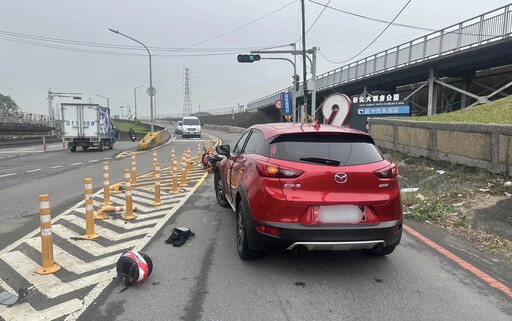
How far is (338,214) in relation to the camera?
13.3ft

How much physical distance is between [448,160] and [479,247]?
4417 millimetres

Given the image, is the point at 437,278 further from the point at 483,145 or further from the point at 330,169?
the point at 483,145

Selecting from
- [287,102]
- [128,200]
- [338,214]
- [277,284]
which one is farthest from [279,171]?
[287,102]

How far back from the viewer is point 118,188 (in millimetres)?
9633

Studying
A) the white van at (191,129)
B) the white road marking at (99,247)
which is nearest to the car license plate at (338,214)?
the white road marking at (99,247)

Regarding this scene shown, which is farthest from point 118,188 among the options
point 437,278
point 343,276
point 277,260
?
point 437,278

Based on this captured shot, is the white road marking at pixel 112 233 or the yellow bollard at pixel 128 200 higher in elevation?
the yellow bollard at pixel 128 200

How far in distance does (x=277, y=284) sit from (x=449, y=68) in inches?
950

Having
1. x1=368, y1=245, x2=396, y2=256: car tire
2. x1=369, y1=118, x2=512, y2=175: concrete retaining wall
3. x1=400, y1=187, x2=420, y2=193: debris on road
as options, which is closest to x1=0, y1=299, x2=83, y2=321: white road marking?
x1=368, y1=245, x2=396, y2=256: car tire

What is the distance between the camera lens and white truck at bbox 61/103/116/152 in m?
23.4

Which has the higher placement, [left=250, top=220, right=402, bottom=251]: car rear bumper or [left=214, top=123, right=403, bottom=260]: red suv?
[left=214, top=123, right=403, bottom=260]: red suv

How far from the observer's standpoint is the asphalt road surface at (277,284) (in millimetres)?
3514

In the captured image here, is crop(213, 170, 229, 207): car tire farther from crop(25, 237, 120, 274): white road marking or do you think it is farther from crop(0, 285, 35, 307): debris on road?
crop(0, 285, 35, 307): debris on road

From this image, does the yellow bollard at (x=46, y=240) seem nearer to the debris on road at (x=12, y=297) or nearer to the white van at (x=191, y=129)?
the debris on road at (x=12, y=297)
